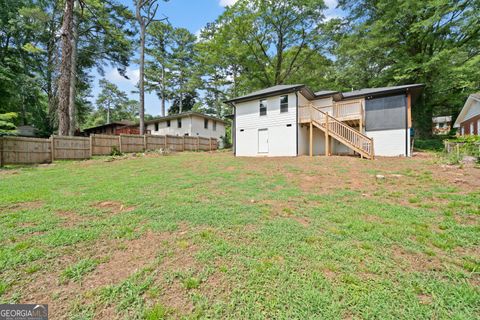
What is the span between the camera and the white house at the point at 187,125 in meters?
24.3

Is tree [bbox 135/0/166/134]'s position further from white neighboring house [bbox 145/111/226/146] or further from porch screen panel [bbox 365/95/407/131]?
porch screen panel [bbox 365/95/407/131]

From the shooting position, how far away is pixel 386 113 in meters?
12.9

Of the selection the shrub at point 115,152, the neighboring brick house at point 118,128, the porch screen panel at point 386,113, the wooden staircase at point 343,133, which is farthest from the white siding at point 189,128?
the porch screen panel at point 386,113

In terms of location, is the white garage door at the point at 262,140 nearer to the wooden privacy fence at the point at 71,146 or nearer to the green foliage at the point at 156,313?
the wooden privacy fence at the point at 71,146

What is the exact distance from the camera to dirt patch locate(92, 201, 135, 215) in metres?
4.22

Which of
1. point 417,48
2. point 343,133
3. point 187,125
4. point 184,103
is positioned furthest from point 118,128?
point 417,48

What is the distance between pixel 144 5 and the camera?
19109 mm

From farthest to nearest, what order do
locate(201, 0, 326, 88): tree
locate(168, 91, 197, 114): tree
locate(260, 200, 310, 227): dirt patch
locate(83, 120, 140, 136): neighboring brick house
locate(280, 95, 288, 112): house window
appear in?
locate(168, 91, 197, 114): tree, locate(83, 120, 140, 136): neighboring brick house, locate(201, 0, 326, 88): tree, locate(280, 95, 288, 112): house window, locate(260, 200, 310, 227): dirt patch

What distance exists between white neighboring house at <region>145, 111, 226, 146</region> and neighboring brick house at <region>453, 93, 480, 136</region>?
24047 millimetres

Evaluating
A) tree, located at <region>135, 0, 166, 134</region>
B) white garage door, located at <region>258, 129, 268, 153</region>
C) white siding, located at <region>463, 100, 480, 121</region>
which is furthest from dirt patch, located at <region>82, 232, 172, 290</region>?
white siding, located at <region>463, 100, 480, 121</region>

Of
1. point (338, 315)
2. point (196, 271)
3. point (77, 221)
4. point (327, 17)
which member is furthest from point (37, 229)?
point (327, 17)

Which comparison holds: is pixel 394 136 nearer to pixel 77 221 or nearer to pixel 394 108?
pixel 394 108

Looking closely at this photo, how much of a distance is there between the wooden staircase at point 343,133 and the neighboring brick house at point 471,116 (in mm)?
12456

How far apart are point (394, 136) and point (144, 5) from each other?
23.0 meters
